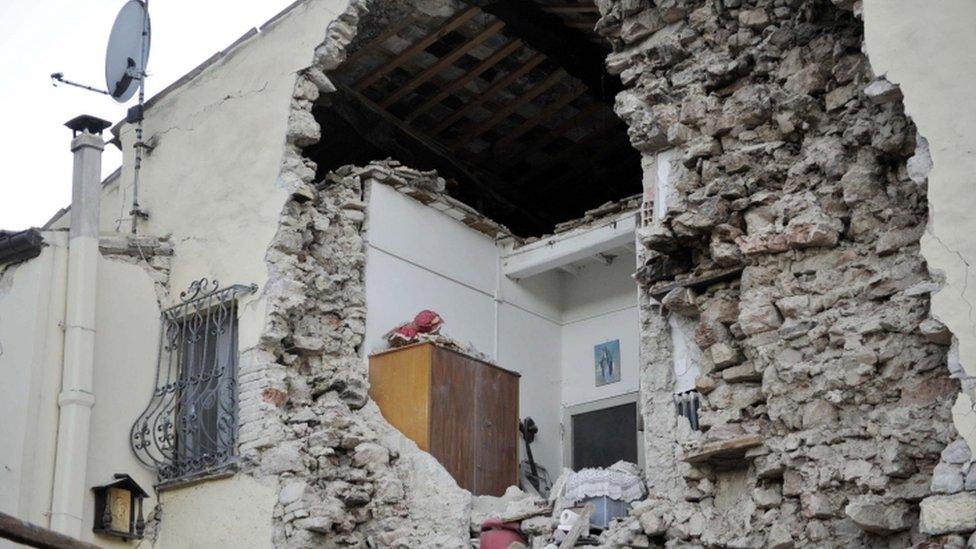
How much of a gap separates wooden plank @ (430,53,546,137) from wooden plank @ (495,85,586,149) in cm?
48

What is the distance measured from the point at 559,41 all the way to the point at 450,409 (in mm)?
3405

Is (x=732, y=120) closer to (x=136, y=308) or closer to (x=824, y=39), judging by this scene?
(x=824, y=39)

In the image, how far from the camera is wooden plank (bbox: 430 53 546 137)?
13.8 metres

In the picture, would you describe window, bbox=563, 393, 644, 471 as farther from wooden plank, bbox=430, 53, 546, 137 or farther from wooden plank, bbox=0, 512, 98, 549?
wooden plank, bbox=0, 512, 98, 549

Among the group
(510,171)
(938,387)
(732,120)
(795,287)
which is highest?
(510,171)

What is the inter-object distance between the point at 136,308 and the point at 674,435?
4.42m

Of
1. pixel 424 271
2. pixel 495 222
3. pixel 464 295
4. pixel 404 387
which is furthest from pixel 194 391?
pixel 495 222

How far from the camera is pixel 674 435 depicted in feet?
33.6

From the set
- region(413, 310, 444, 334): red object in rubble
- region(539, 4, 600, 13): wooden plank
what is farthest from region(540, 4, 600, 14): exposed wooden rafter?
region(413, 310, 444, 334): red object in rubble

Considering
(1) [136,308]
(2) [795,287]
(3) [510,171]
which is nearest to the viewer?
(2) [795,287]

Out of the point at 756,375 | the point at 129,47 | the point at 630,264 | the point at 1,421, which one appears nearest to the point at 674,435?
the point at 756,375

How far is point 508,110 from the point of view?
14.5 m

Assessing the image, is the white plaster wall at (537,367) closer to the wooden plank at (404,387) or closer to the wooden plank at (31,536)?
the wooden plank at (404,387)

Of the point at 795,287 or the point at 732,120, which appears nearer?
the point at 795,287
